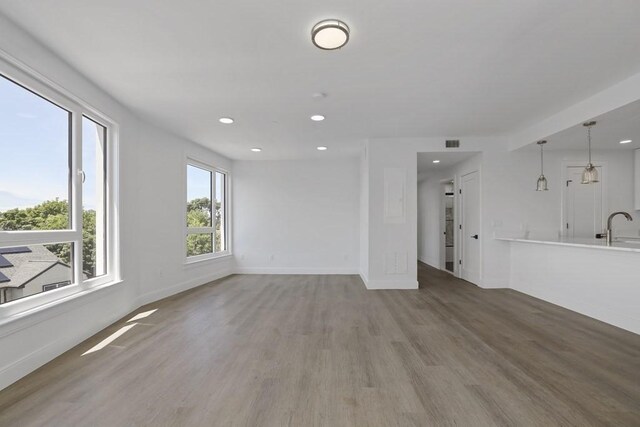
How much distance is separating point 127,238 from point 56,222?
1124mm

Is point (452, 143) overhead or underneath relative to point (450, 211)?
overhead

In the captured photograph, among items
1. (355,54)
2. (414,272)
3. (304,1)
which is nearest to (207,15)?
(304,1)

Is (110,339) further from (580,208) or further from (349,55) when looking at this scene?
(580,208)

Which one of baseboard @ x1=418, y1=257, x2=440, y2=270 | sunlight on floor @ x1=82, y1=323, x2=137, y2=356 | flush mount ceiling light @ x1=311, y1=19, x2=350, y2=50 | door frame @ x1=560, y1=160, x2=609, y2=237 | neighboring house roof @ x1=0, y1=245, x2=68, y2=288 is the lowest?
baseboard @ x1=418, y1=257, x2=440, y2=270

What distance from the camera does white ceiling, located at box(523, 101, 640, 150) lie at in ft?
11.0

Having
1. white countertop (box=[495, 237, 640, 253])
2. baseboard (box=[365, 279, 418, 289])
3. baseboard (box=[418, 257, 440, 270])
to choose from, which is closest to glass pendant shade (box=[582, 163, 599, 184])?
white countertop (box=[495, 237, 640, 253])

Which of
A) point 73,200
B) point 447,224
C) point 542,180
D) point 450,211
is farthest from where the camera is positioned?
point 450,211

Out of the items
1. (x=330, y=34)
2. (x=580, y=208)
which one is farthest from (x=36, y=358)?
(x=580, y=208)

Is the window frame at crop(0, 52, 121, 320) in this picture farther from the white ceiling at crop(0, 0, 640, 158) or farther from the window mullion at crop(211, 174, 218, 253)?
the window mullion at crop(211, 174, 218, 253)

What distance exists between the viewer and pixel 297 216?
6.76 m

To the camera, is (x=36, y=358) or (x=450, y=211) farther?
(x=450, y=211)

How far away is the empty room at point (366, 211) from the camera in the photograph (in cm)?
200

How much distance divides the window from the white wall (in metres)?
0.42

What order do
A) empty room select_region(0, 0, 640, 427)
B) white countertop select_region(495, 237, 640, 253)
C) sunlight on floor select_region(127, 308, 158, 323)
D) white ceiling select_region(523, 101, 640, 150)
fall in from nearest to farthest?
empty room select_region(0, 0, 640, 427)
white countertop select_region(495, 237, 640, 253)
white ceiling select_region(523, 101, 640, 150)
sunlight on floor select_region(127, 308, 158, 323)
